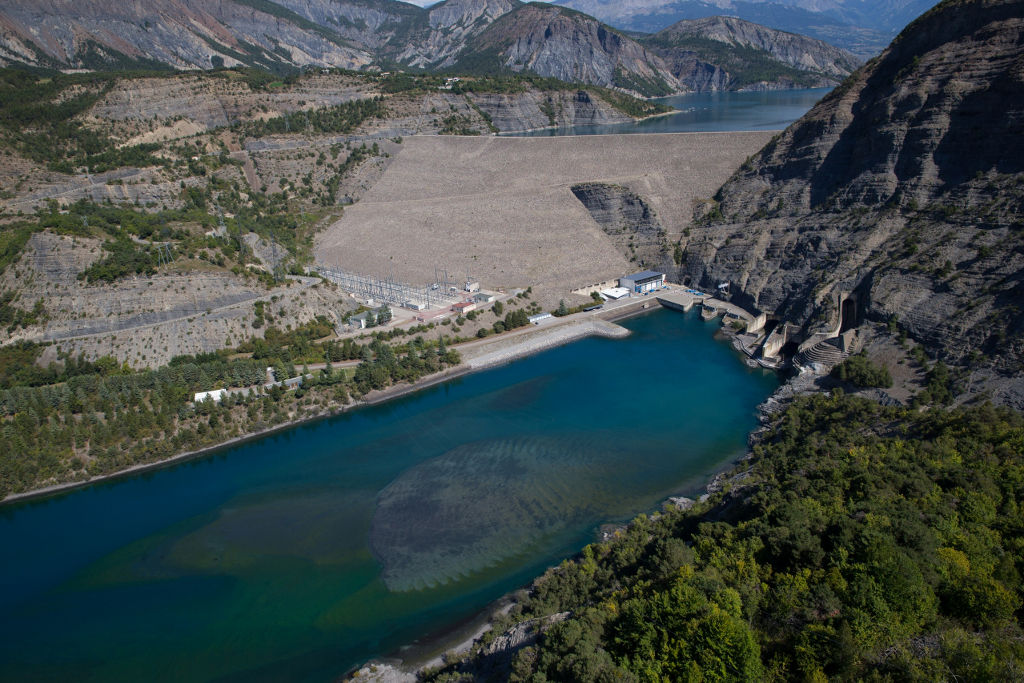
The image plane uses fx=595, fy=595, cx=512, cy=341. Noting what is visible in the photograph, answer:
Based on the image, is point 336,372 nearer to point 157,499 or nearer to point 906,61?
point 157,499

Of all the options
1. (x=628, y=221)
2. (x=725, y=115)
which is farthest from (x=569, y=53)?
(x=628, y=221)

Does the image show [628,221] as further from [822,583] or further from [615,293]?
[822,583]

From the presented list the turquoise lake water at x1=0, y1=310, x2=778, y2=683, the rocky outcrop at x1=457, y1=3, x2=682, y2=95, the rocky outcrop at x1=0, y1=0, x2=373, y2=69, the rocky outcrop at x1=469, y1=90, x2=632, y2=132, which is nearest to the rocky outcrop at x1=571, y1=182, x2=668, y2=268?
the turquoise lake water at x1=0, y1=310, x2=778, y2=683

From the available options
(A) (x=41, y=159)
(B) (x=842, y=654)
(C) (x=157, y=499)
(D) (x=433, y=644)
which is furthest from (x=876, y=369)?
(A) (x=41, y=159)

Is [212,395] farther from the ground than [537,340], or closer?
farther from the ground

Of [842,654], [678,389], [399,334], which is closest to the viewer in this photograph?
[842,654]

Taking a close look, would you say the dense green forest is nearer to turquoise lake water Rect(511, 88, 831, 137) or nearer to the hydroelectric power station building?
the hydroelectric power station building
